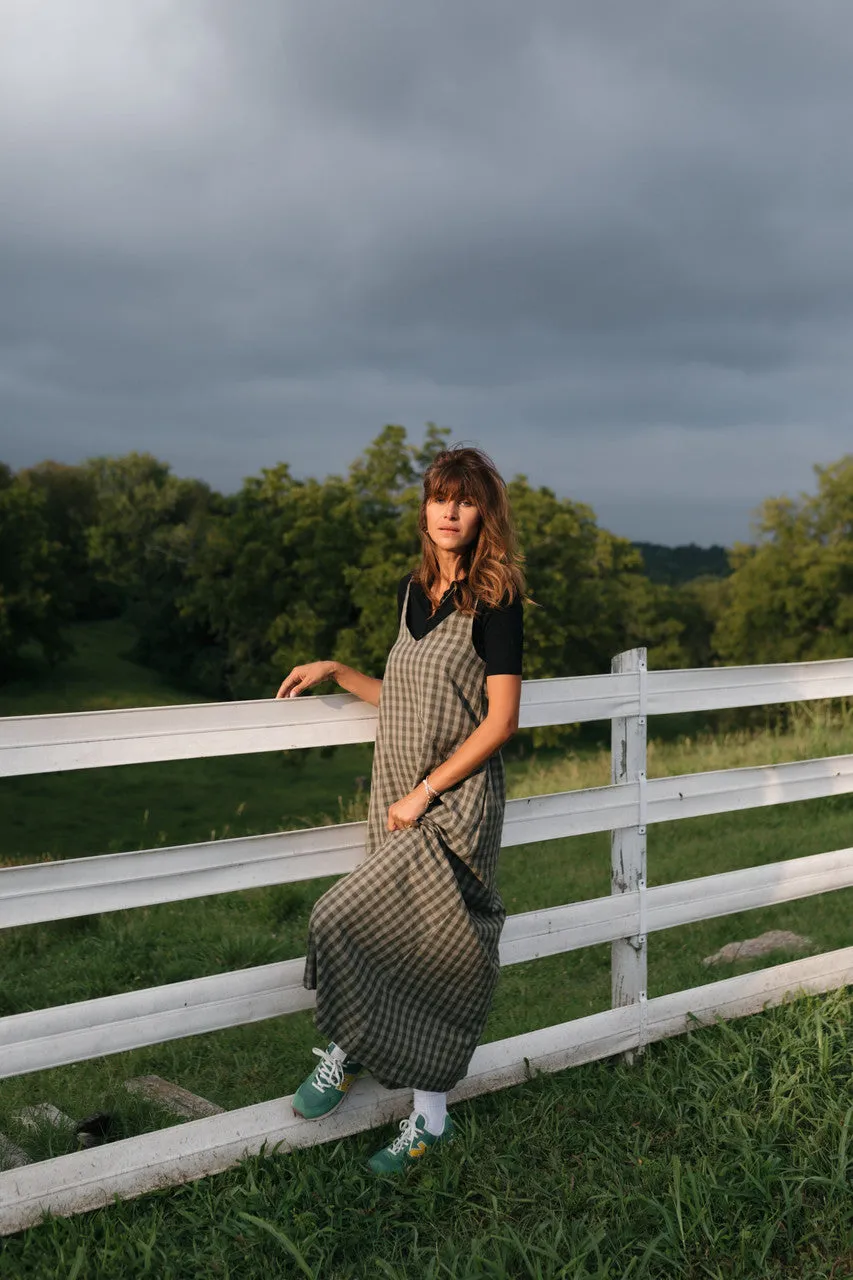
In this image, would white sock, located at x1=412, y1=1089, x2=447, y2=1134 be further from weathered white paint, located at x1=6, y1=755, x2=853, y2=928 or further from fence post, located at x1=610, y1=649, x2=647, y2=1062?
fence post, located at x1=610, y1=649, x2=647, y2=1062

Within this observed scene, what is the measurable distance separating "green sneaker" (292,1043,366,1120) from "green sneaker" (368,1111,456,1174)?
0.61ft

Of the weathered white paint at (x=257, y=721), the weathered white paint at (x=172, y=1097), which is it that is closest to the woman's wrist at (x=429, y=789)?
the weathered white paint at (x=257, y=721)

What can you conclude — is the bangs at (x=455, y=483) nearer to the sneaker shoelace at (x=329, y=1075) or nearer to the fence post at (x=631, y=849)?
the fence post at (x=631, y=849)

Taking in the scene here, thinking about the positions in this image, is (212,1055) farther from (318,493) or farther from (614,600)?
(614,600)

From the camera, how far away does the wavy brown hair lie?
310 cm

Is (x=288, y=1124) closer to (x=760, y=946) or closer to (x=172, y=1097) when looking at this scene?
(x=172, y=1097)

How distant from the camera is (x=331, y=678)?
310 cm

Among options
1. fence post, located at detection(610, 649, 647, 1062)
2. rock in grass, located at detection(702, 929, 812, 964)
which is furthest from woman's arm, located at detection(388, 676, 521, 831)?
rock in grass, located at detection(702, 929, 812, 964)

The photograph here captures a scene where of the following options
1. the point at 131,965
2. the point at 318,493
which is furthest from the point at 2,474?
the point at 131,965

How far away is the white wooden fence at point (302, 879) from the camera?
284cm

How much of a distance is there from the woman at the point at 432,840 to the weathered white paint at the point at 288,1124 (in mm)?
130

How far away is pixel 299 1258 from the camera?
269 centimetres

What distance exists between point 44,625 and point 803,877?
30066 mm

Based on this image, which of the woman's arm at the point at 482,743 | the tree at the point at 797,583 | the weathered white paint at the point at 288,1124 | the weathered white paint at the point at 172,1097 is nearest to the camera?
the weathered white paint at the point at 288,1124
